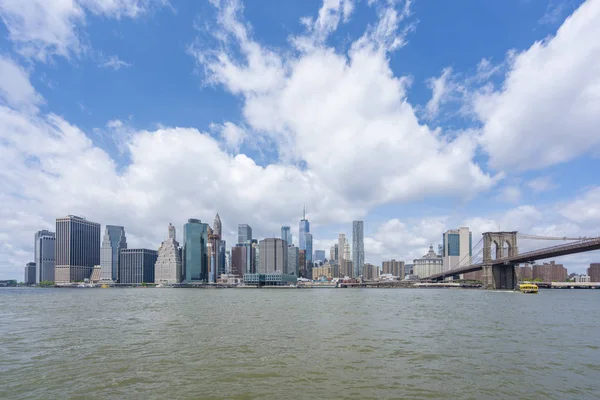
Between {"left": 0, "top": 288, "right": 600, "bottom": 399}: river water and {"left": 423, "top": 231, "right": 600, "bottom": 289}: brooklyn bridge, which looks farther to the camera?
{"left": 423, "top": 231, "right": 600, "bottom": 289}: brooklyn bridge

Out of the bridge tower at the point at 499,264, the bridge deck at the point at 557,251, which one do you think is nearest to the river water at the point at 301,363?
the bridge deck at the point at 557,251

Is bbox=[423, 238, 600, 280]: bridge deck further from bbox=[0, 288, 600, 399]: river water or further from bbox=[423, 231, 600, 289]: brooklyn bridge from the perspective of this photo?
bbox=[0, 288, 600, 399]: river water

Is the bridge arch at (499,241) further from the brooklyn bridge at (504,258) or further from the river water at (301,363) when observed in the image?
the river water at (301,363)

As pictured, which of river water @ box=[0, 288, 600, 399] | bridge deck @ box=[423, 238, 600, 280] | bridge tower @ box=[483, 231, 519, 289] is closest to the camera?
river water @ box=[0, 288, 600, 399]

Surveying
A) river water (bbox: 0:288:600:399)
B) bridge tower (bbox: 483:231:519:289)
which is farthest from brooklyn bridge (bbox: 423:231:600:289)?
river water (bbox: 0:288:600:399)

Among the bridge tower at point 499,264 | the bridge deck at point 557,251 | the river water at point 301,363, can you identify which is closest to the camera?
the river water at point 301,363

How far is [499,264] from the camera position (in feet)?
474

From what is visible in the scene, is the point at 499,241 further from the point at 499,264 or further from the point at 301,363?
the point at 301,363

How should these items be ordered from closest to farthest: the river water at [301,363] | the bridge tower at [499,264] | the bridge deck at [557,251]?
the river water at [301,363], the bridge deck at [557,251], the bridge tower at [499,264]

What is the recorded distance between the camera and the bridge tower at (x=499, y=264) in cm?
14562

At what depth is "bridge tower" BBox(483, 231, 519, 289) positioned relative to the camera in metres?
146

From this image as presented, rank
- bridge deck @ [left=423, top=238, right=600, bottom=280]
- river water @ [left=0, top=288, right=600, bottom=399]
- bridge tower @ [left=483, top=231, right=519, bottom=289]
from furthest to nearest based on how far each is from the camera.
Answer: bridge tower @ [left=483, top=231, right=519, bottom=289]
bridge deck @ [left=423, top=238, right=600, bottom=280]
river water @ [left=0, top=288, right=600, bottom=399]

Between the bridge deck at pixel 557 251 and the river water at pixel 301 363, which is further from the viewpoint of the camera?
the bridge deck at pixel 557 251

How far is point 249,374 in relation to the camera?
18.2m
